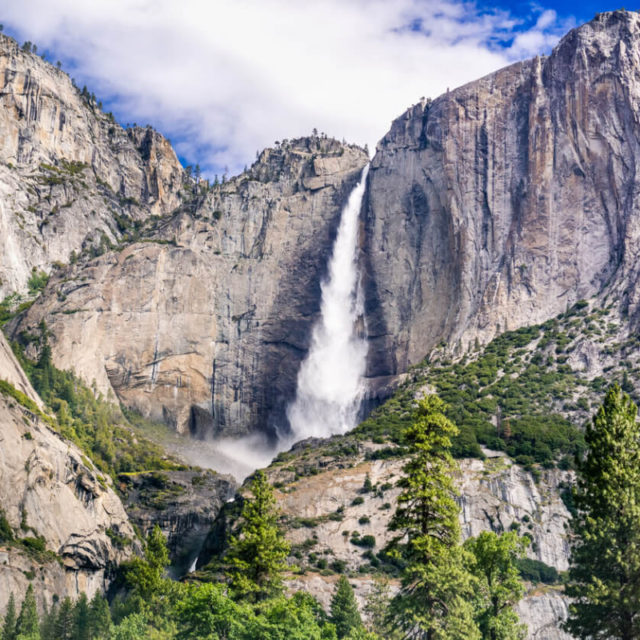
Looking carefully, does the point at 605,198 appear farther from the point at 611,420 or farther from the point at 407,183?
the point at 611,420

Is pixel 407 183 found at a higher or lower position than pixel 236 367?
higher

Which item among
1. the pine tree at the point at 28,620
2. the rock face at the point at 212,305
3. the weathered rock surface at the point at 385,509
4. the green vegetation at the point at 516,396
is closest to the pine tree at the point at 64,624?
the pine tree at the point at 28,620

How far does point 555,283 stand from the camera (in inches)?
4889

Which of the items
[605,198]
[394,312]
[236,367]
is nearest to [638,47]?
A: [605,198]

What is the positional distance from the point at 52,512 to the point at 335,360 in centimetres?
6293

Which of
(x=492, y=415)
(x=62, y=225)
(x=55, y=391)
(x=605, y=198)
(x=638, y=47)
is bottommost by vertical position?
(x=492, y=415)

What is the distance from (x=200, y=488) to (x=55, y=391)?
1060 inches

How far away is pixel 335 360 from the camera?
146 metres

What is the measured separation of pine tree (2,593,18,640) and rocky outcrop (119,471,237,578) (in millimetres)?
33070

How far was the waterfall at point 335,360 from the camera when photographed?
142m

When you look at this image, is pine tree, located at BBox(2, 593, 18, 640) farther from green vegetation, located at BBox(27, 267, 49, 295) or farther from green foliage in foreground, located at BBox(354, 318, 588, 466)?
green vegetation, located at BBox(27, 267, 49, 295)

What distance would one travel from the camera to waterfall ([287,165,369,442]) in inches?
5600

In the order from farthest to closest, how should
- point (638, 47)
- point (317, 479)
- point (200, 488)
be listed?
point (638, 47)
point (200, 488)
point (317, 479)

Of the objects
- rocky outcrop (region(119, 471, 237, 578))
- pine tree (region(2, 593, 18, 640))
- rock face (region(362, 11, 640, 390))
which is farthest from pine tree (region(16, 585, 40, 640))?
rock face (region(362, 11, 640, 390))
